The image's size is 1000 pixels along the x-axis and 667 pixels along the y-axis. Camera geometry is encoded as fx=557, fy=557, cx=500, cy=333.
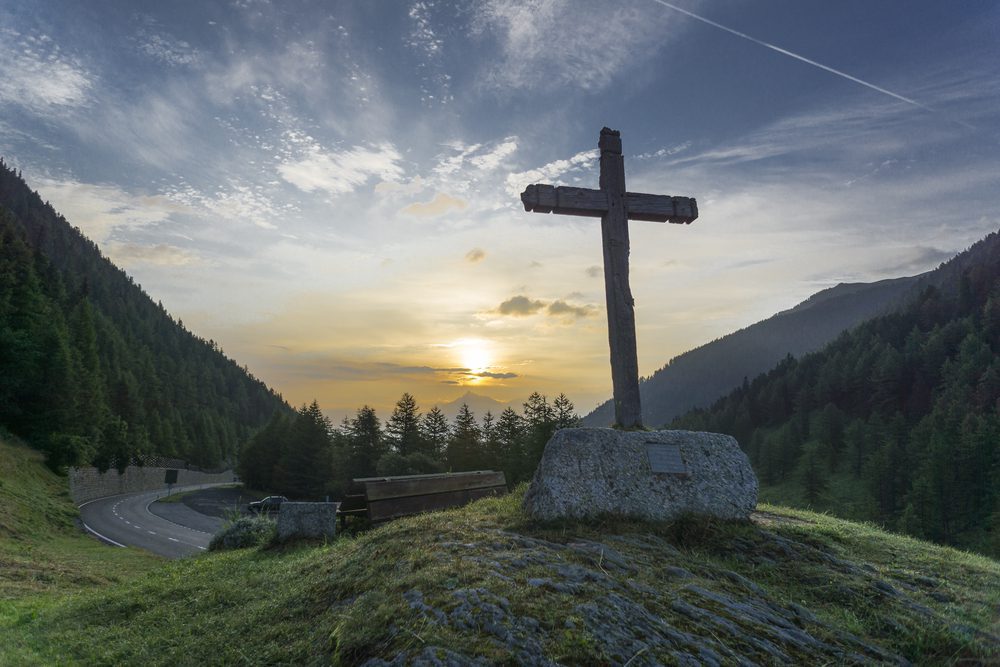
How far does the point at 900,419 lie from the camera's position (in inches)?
4158

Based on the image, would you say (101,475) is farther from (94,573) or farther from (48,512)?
(94,573)

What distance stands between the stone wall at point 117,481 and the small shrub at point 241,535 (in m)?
35.2

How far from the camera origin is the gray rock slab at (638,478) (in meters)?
7.83

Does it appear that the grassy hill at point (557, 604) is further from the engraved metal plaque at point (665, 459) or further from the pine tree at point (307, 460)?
the pine tree at point (307, 460)

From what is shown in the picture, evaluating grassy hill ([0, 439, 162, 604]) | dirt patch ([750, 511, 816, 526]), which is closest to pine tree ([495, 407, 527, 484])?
grassy hill ([0, 439, 162, 604])

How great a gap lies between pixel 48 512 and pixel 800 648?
3395 cm

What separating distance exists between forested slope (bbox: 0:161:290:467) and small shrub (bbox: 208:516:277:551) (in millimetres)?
36601

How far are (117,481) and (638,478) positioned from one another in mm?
65427

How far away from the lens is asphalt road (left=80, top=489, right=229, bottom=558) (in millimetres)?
28906

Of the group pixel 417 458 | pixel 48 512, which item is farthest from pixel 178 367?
pixel 48 512

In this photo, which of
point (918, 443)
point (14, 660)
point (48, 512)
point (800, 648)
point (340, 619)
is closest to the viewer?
point (800, 648)

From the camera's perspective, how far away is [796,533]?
8211mm

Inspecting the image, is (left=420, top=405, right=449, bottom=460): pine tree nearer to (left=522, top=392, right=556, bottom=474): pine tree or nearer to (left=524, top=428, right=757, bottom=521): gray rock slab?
(left=522, top=392, right=556, bottom=474): pine tree

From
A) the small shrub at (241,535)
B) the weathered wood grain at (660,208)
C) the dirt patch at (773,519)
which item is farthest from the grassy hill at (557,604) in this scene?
the weathered wood grain at (660,208)
